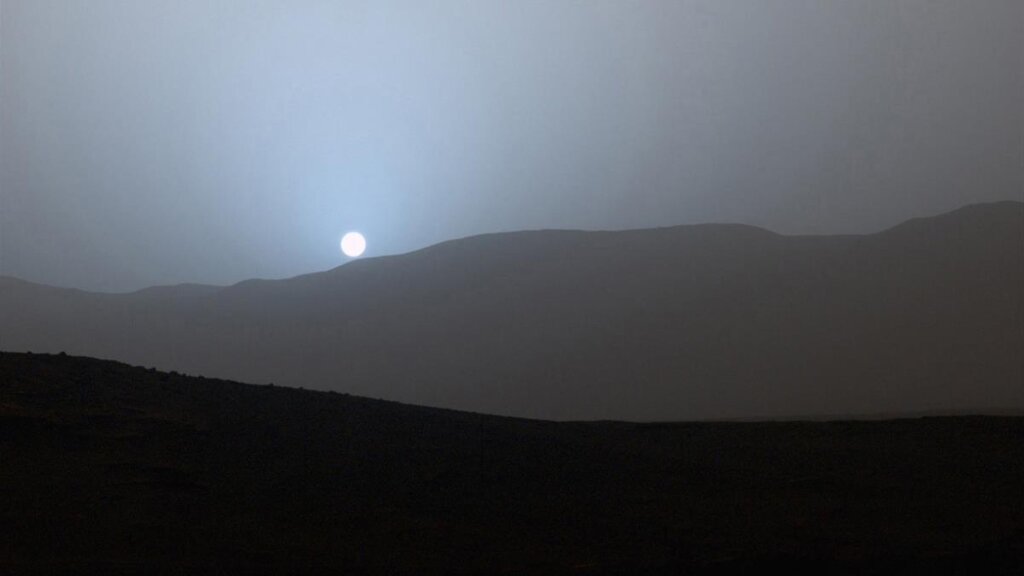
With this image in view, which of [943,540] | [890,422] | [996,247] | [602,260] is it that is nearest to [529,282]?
[602,260]

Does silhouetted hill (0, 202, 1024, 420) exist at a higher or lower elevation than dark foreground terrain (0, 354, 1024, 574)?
higher

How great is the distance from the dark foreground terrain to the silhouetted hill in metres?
40.4

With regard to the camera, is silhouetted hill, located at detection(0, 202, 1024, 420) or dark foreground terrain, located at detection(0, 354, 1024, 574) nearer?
dark foreground terrain, located at detection(0, 354, 1024, 574)

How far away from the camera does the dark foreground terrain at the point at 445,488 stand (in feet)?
29.9

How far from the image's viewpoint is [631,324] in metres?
74.6

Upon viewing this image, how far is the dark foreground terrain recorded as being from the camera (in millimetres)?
9125

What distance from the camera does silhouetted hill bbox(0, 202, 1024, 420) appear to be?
5991cm

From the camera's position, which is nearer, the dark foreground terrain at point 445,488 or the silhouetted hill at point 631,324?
the dark foreground terrain at point 445,488

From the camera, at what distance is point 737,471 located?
14188 mm

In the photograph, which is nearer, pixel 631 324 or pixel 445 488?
pixel 445 488

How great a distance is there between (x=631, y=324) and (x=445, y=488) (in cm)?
6317

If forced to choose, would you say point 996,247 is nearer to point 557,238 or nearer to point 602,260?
point 602,260

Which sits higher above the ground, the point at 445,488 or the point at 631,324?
the point at 631,324

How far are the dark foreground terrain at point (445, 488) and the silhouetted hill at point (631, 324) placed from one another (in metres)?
40.4
